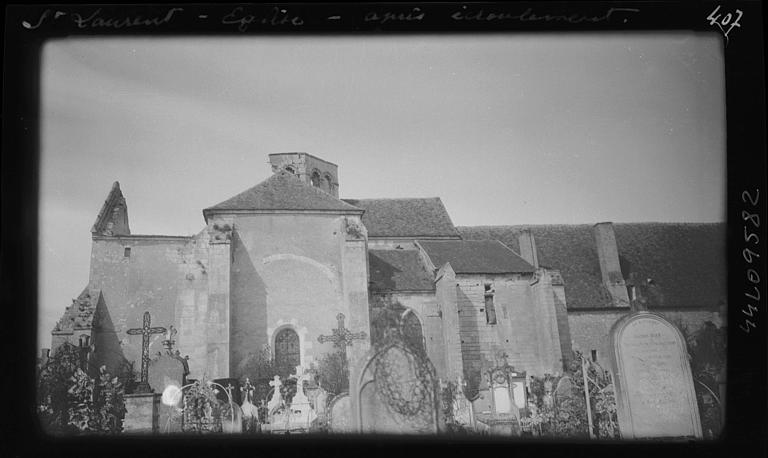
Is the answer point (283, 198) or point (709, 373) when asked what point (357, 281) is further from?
point (709, 373)

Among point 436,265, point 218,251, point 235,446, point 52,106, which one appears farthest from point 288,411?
point 52,106

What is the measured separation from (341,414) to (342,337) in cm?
→ 147

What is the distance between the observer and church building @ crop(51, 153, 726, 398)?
1141cm

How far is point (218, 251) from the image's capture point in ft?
40.3

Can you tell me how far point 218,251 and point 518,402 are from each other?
6.30 meters

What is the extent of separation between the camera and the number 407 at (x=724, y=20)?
416 inches

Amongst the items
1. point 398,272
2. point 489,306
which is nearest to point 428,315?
point 398,272

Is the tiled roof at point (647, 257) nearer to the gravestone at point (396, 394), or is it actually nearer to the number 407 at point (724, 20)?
the number 407 at point (724, 20)

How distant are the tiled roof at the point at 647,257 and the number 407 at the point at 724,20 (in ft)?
11.0

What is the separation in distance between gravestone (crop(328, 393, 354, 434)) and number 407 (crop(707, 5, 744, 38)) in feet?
29.0

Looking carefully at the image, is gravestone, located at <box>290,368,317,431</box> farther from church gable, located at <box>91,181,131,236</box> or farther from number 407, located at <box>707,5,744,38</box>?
number 407, located at <box>707,5,744,38</box>

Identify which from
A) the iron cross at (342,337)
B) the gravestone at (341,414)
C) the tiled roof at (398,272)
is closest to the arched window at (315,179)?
the tiled roof at (398,272)

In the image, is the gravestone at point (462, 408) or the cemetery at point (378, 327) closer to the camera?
the cemetery at point (378, 327)

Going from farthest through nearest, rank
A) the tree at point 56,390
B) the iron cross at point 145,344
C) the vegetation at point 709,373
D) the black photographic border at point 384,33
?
the iron cross at point 145,344, the vegetation at point 709,373, the tree at point 56,390, the black photographic border at point 384,33
